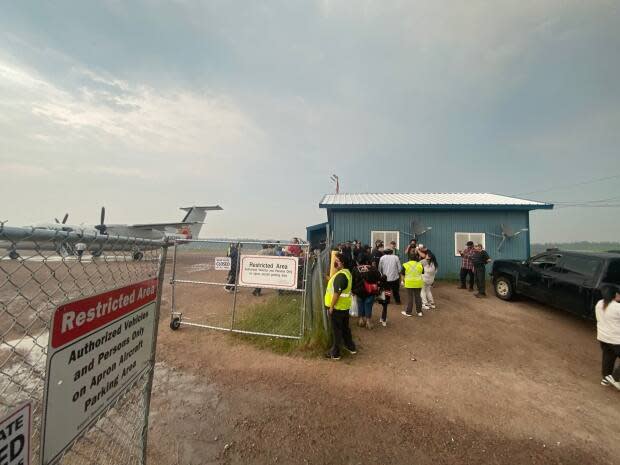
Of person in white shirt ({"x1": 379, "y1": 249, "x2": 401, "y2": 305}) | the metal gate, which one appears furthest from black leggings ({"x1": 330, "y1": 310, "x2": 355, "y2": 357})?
person in white shirt ({"x1": 379, "y1": 249, "x2": 401, "y2": 305})

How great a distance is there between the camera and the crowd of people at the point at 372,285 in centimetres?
519

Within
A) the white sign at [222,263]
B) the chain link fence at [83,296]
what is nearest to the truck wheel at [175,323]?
the white sign at [222,263]

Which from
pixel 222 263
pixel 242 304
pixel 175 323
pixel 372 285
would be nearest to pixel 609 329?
pixel 372 285

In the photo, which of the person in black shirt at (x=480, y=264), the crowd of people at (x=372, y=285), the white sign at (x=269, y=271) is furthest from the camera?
the person in black shirt at (x=480, y=264)

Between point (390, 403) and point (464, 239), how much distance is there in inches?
447

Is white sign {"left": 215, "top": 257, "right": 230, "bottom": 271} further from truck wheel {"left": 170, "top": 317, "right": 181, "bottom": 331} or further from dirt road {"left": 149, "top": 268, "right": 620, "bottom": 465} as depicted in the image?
dirt road {"left": 149, "top": 268, "right": 620, "bottom": 465}

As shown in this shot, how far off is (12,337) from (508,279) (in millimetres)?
13863

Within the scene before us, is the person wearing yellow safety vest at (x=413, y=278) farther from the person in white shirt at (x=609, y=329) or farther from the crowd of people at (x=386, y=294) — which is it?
the person in white shirt at (x=609, y=329)

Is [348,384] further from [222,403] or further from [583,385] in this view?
[583,385]

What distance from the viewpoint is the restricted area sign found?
134 cm

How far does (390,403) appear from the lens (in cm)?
406

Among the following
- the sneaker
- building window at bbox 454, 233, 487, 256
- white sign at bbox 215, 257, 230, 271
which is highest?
building window at bbox 454, 233, 487, 256

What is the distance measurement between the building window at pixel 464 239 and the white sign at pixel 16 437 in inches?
570

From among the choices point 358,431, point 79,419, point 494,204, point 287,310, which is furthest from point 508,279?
point 79,419
